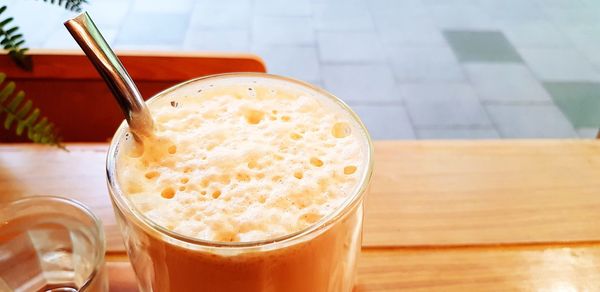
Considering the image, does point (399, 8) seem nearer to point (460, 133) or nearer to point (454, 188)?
point (460, 133)

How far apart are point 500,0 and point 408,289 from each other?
2401 mm

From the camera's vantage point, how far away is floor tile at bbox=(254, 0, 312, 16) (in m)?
2.42

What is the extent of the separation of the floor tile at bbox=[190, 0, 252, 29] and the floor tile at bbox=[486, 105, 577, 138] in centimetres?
109

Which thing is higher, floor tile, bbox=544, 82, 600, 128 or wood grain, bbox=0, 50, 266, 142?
wood grain, bbox=0, 50, 266, 142

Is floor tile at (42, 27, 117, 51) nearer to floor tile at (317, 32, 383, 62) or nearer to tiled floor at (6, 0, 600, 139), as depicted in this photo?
tiled floor at (6, 0, 600, 139)

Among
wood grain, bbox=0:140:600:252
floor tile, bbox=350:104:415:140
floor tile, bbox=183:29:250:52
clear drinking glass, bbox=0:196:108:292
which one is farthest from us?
floor tile, bbox=183:29:250:52

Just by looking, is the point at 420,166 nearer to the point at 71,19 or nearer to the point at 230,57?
the point at 230,57

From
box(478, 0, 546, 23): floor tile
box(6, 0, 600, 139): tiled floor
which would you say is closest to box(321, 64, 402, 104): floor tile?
box(6, 0, 600, 139): tiled floor

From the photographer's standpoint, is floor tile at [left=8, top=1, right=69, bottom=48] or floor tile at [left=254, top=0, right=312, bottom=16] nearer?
floor tile at [left=8, top=1, right=69, bottom=48]

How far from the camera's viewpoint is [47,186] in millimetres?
650

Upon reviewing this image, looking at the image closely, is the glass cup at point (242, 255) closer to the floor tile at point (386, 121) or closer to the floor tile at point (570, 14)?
the floor tile at point (386, 121)

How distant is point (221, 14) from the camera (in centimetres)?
237

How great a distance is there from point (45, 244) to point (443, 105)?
5.38 ft

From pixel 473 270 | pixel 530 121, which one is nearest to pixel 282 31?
pixel 530 121
